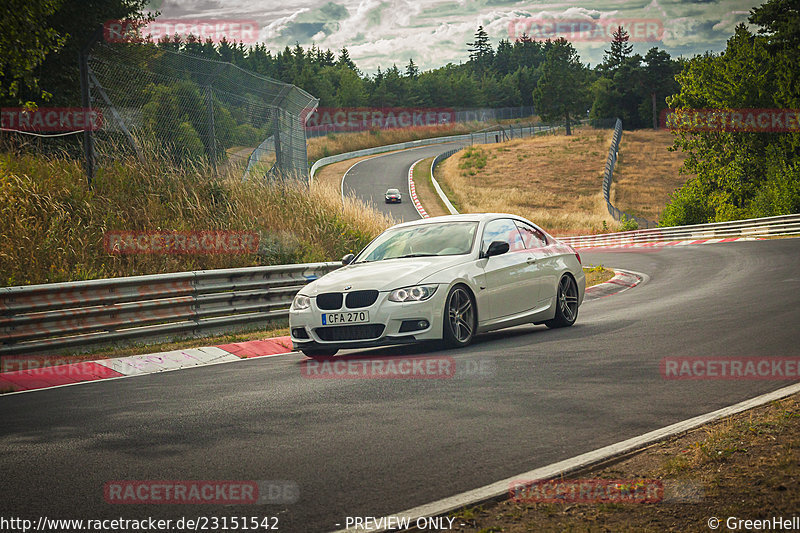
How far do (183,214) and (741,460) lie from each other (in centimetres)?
1193

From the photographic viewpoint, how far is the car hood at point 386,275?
30.7 feet

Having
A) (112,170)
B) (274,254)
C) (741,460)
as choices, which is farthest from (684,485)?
(112,170)

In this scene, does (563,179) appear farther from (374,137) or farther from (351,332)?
(351,332)

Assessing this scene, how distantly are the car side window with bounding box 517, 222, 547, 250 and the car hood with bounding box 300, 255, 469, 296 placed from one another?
1.59 metres

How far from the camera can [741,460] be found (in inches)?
179

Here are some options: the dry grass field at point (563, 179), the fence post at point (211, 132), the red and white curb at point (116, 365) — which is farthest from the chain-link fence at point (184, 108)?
the dry grass field at point (563, 179)

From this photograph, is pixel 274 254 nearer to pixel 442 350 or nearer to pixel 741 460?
pixel 442 350

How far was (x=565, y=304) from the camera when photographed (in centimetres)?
1167

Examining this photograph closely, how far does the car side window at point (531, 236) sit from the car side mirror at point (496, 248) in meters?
0.94

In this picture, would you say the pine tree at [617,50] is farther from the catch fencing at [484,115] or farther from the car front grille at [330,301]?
the car front grille at [330,301]

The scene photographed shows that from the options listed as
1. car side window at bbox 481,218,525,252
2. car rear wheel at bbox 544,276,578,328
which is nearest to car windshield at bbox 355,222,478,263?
car side window at bbox 481,218,525,252

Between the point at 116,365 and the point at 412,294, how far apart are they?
12.1 feet

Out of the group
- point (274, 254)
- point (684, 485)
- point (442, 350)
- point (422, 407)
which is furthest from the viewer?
point (274, 254)

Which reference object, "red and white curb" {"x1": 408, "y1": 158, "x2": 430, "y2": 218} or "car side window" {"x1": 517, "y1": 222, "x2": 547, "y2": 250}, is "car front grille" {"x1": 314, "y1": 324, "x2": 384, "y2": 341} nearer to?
"car side window" {"x1": 517, "y1": 222, "x2": 547, "y2": 250}
